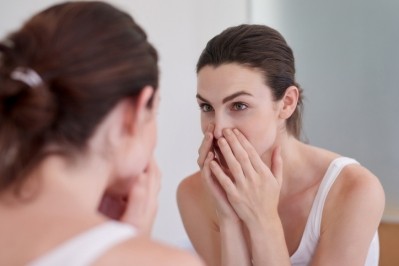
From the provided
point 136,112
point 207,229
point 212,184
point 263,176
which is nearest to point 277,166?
point 263,176

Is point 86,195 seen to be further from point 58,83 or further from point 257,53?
point 257,53

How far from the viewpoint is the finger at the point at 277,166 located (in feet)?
3.93

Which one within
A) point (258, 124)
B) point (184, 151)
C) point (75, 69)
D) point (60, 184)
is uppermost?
point (75, 69)

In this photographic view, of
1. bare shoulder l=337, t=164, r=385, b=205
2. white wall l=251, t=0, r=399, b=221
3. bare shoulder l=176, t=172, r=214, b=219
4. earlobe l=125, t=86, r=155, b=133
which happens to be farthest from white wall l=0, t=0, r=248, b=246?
earlobe l=125, t=86, r=155, b=133

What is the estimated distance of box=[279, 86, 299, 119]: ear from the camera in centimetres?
124

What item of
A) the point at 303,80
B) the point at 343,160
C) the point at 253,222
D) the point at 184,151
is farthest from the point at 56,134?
the point at 303,80

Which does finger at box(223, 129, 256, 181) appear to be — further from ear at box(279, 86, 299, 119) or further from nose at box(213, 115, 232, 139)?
ear at box(279, 86, 299, 119)

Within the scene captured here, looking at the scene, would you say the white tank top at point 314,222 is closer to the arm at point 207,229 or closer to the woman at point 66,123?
the arm at point 207,229

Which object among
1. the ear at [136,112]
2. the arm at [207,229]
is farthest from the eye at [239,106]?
the ear at [136,112]

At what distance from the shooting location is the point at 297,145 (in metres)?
1.33

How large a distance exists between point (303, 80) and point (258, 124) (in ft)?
2.95

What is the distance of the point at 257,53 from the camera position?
1.19m

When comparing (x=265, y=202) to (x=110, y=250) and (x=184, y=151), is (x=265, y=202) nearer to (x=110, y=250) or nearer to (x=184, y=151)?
(x=110, y=250)

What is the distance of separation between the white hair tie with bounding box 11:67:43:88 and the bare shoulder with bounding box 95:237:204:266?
0.69 ft
